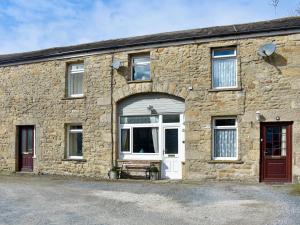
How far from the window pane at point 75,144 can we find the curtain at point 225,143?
625 centimetres

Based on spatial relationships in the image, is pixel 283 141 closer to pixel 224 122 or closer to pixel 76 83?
pixel 224 122

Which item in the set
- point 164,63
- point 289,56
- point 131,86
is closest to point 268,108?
point 289,56

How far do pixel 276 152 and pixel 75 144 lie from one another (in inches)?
342

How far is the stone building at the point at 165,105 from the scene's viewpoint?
1527 cm

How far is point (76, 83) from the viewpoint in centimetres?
1906

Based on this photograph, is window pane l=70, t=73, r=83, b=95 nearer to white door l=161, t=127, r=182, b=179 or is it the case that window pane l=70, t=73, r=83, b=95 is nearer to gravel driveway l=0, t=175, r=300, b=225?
white door l=161, t=127, r=182, b=179

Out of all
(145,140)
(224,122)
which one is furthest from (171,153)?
(224,122)

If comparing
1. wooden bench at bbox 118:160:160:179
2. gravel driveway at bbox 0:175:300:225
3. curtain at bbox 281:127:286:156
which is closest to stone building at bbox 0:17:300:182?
curtain at bbox 281:127:286:156

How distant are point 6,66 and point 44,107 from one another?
3.14 metres

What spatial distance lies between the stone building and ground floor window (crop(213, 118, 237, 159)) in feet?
0.12

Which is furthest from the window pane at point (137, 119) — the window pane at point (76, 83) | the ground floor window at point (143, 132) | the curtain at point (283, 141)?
the curtain at point (283, 141)

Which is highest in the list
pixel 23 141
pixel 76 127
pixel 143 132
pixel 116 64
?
pixel 116 64

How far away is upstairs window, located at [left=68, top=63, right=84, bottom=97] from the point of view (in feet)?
62.0

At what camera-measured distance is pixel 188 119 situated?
53.8 ft
